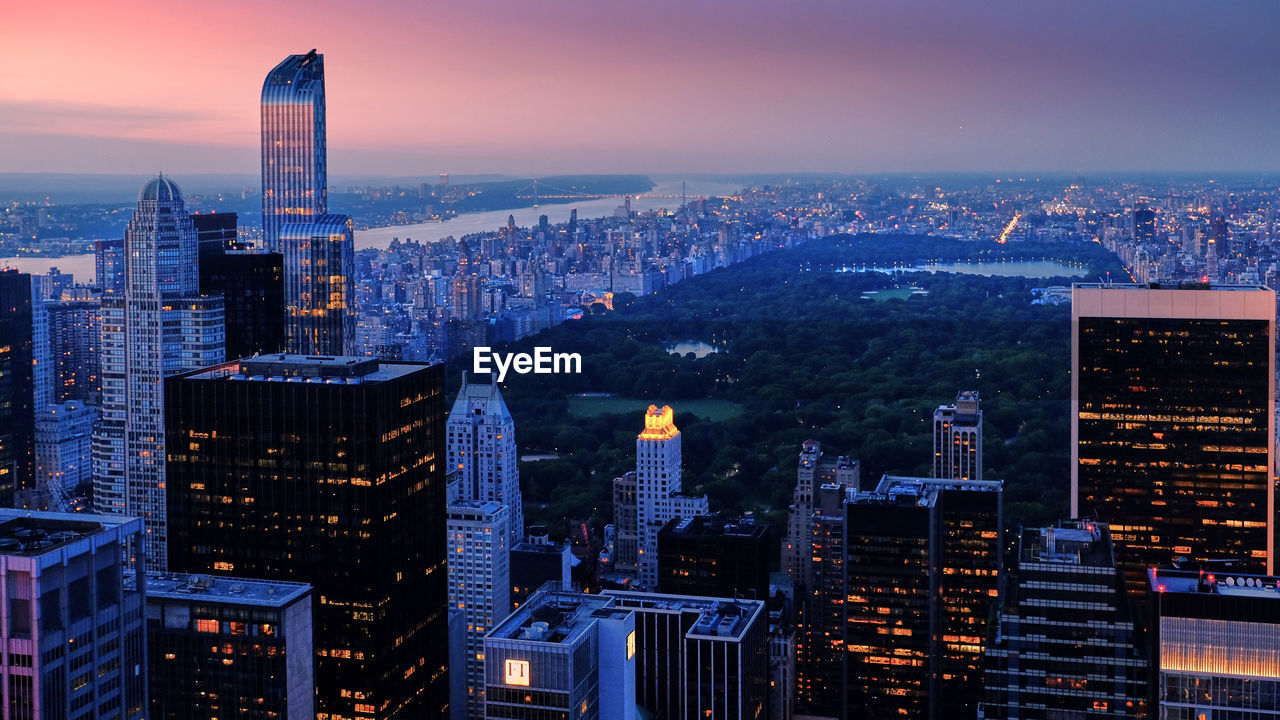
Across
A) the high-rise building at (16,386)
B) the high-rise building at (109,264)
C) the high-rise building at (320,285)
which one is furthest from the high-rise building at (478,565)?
the high-rise building at (16,386)

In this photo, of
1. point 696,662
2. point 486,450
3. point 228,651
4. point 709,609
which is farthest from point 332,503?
point 486,450

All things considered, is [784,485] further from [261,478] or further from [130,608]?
[130,608]

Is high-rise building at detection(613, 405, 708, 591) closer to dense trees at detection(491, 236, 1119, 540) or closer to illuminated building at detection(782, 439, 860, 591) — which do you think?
dense trees at detection(491, 236, 1119, 540)

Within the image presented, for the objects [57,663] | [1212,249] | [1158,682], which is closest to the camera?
[57,663]

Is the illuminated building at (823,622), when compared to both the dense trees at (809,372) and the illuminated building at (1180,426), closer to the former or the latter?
the dense trees at (809,372)

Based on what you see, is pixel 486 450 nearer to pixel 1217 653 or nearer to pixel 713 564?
pixel 713 564

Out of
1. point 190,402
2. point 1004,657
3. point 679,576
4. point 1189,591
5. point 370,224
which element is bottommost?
point 679,576

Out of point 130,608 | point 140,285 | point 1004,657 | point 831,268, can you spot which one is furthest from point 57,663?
point 831,268
